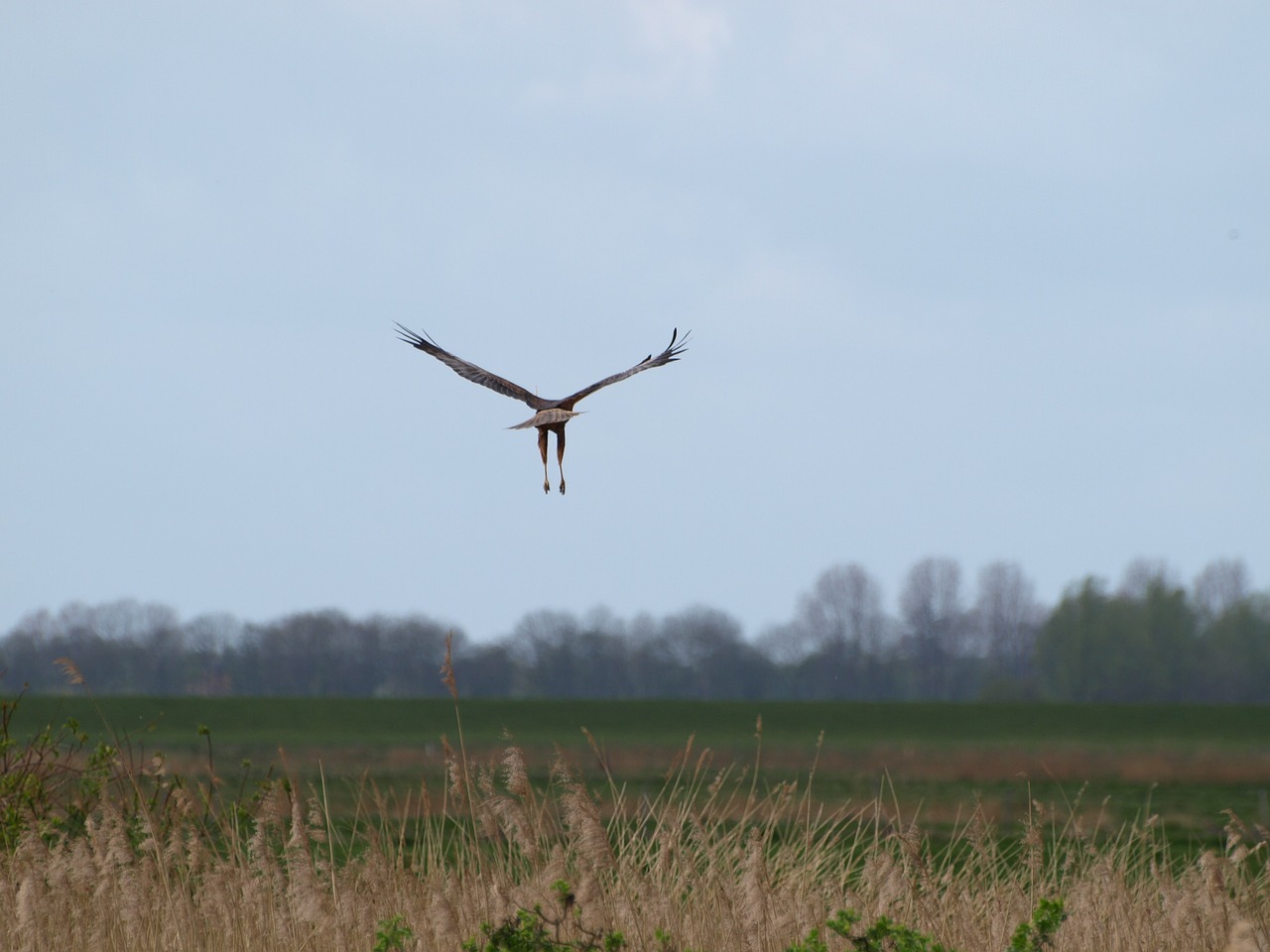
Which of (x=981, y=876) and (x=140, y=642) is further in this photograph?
(x=140, y=642)

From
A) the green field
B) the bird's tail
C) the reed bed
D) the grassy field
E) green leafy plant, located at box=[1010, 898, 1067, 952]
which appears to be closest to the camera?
the bird's tail

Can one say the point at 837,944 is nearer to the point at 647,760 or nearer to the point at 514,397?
the point at 514,397

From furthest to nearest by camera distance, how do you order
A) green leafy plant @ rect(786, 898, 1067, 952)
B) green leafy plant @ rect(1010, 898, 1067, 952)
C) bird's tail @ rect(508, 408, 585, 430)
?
1. green leafy plant @ rect(1010, 898, 1067, 952)
2. green leafy plant @ rect(786, 898, 1067, 952)
3. bird's tail @ rect(508, 408, 585, 430)

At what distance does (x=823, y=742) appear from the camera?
97.5 feet

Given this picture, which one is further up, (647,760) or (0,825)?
(0,825)

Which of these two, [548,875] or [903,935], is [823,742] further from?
[903,935]

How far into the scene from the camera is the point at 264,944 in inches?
270

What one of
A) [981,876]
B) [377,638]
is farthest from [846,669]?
[981,876]

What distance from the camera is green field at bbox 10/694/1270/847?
1329 inches

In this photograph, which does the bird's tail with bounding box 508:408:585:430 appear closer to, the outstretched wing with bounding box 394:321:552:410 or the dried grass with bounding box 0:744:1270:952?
the outstretched wing with bounding box 394:321:552:410

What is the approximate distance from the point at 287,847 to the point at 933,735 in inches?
2327

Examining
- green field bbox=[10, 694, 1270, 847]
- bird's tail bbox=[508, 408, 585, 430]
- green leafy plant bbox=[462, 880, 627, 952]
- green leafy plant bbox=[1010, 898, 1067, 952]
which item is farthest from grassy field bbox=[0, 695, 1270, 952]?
green field bbox=[10, 694, 1270, 847]

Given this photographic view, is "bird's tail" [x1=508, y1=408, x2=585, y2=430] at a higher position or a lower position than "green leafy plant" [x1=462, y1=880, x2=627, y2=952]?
higher

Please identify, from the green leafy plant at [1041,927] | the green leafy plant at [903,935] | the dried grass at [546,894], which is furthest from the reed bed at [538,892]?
the green leafy plant at [1041,927]
